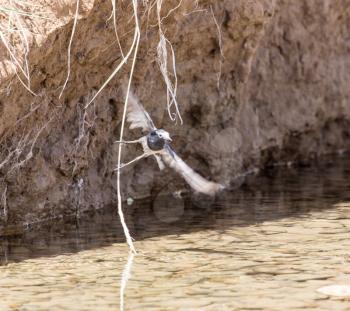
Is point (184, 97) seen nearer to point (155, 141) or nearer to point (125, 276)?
point (155, 141)

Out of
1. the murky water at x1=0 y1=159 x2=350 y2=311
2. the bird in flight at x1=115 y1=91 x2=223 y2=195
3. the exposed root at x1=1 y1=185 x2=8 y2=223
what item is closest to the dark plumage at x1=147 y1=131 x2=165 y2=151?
the bird in flight at x1=115 y1=91 x2=223 y2=195

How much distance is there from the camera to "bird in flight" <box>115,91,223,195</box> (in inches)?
207

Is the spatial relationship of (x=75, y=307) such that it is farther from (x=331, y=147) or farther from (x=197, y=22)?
(x=331, y=147)

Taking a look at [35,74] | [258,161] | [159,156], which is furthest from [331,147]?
[35,74]

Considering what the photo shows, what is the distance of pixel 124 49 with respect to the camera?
16.3ft

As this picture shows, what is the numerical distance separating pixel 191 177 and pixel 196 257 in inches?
64.9

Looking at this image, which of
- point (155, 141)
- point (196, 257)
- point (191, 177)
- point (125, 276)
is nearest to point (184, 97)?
point (191, 177)

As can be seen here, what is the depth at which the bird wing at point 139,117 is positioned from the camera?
17.6 ft

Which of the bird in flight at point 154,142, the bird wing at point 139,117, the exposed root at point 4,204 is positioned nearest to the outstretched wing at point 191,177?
the bird in flight at point 154,142

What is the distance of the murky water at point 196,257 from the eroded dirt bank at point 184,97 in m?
0.27

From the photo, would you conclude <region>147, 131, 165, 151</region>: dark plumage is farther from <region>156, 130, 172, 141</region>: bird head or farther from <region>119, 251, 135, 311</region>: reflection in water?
<region>119, 251, 135, 311</region>: reflection in water

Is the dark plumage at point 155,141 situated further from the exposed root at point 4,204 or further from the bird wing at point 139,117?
the exposed root at point 4,204

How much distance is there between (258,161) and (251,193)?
2.46ft

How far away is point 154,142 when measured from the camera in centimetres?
528
